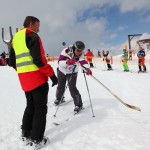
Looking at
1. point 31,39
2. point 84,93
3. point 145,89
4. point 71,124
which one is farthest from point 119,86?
point 31,39

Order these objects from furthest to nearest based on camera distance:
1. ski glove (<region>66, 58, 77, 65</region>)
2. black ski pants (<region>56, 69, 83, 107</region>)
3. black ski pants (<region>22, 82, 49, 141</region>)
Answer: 1. black ski pants (<region>56, 69, 83, 107</region>)
2. ski glove (<region>66, 58, 77, 65</region>)
3. black ski pants (<region>22, 82, 49, 141</region>)

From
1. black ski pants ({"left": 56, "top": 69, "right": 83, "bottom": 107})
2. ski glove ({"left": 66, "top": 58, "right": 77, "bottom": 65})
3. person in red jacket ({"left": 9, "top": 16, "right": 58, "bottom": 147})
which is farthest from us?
black ski pants ({"left": 56, "top": 69, "right": 83, "bottom": 107})

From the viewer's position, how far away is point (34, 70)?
12.0 ft

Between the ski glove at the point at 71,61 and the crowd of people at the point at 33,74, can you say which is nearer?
the crowd of people at the point at 33,74

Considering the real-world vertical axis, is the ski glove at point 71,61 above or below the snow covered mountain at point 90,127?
above

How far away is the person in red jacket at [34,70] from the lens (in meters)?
3.54

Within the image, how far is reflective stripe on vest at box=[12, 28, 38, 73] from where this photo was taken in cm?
360

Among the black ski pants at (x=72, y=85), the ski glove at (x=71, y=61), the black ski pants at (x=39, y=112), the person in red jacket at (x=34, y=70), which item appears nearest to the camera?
the person in red jacket at (x=34, y=70)

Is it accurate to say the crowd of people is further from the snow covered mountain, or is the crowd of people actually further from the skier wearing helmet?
the skier wearing helmet

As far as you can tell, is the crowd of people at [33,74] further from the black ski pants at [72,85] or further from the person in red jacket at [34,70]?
the black ski pants at [72,85]

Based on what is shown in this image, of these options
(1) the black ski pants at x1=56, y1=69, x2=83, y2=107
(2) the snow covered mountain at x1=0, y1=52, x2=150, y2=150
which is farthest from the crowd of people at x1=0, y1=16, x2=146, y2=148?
(1) the black ski pants at x1=56, y1=69, x2=83, y2=107

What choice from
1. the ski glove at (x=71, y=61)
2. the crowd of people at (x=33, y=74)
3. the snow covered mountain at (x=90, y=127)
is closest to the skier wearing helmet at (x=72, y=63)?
the ski glove at (x=71, y=61)

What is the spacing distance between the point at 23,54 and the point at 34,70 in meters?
0.30

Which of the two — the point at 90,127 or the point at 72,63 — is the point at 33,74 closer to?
the point at 90,127
